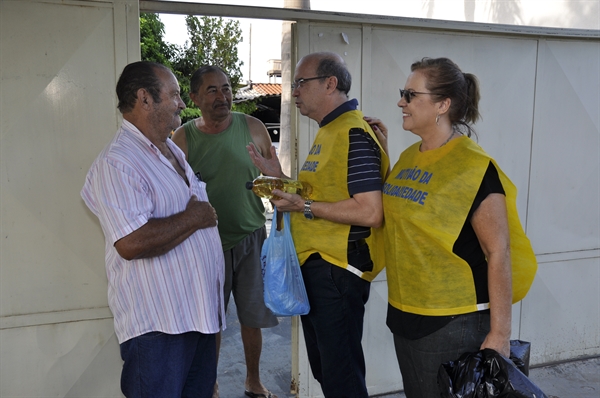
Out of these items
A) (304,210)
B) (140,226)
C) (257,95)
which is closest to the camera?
(140,226)

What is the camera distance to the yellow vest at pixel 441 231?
72.9 inches

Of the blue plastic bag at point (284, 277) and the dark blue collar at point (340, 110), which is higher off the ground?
the dark blue collar at point (340, 110)

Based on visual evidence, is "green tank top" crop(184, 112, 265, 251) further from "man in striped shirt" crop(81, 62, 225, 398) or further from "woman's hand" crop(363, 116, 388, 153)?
"man in striped shirt" crop(81, 62, 225, 398)

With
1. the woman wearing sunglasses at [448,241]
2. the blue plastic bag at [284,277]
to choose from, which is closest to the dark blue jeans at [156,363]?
the blue plastic bag at [284,277]

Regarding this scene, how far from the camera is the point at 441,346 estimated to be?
1920 mm

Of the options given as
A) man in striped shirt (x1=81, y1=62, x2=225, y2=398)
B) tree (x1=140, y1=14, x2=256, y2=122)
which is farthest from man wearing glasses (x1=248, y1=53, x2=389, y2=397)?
tree (x1=140, y1=14, x2=256, y2=122)

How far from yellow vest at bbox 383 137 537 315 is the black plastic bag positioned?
0.64 feet

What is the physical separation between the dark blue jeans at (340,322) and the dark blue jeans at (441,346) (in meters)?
0.38

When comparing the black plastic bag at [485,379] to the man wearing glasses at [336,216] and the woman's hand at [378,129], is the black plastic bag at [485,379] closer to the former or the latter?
the man wearing glasses at [336,216]

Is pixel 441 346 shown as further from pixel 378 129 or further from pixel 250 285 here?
pixel 250 285

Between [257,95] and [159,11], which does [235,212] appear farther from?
[257,95]

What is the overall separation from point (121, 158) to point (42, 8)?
1361 millimetres

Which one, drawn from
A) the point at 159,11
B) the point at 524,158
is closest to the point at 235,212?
the point at 159,11

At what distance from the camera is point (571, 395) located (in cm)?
352
